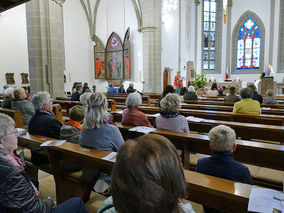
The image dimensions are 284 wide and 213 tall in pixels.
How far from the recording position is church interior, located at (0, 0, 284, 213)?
5.49ft

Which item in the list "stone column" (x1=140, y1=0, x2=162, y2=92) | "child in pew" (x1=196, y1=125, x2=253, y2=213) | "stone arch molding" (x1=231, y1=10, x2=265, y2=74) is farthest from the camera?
"stone arch molding" (x1=231, y1=10, x2=265, y2=74)

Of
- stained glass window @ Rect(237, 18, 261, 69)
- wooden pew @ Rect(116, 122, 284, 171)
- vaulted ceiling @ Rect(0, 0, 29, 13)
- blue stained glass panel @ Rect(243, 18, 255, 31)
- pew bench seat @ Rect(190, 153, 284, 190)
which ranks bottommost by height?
pew bench seat @ Rect(190, 153, 284, 190)

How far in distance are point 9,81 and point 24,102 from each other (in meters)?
9.09

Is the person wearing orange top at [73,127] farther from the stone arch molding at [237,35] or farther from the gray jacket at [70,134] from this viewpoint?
the stone arch molding at [237,35]

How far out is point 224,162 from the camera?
2041mm

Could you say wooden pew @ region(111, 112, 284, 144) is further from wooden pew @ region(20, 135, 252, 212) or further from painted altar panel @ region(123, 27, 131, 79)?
painted altar panel @ region(123, 27, 131, 79)

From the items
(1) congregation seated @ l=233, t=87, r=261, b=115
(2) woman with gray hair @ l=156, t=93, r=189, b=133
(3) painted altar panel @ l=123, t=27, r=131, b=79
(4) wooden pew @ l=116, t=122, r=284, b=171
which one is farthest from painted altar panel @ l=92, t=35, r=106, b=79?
(4) wooden pew @ l=116, t=122, r=284, b=171

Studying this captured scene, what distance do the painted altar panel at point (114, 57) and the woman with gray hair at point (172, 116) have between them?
45.3 ft

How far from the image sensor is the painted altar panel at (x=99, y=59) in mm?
17641

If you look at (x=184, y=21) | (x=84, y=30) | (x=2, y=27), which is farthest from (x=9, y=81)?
(x=184, y=21)

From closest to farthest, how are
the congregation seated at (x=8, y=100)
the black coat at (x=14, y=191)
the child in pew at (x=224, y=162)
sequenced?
the black coat at (x=14, y=191) < the child in pew at (x=224, y=162) < the congregation seated at (x=8, y=100)

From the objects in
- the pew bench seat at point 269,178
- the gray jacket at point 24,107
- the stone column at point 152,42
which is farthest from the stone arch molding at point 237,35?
the pew bench seat at point 269,178

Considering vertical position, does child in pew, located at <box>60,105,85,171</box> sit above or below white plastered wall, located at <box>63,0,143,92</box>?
below

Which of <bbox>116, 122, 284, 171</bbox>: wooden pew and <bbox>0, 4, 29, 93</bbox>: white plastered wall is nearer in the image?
<bbox>116, 122, 284, 171</bbox>: wooden pew
